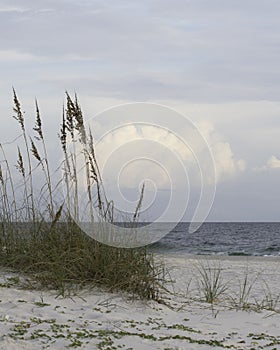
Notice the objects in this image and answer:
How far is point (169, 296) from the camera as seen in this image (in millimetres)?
6617

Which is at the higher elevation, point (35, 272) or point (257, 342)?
point (35, 272)

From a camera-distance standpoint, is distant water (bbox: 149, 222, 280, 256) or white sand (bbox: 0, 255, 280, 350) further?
distant water (bbox: 149, 222, 280, 256)

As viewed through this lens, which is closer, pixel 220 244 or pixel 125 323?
pixel 125 323

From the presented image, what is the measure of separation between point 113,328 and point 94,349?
0.58 meters

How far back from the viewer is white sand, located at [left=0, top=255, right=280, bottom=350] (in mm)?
4523

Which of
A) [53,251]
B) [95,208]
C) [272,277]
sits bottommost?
[272,277]

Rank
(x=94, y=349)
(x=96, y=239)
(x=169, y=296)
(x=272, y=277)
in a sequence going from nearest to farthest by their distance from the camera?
1. (x=94, y=349)
2. (x=96, y=239)
3. (x=169, y=296)
4. (x=272, y=277)

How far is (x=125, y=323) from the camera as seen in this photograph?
5.14 m

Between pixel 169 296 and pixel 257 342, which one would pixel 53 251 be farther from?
pixel 257 342

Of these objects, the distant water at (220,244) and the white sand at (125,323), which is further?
the distant water at (220,244)

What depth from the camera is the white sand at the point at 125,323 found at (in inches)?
178

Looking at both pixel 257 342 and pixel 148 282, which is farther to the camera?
pixel 148 282

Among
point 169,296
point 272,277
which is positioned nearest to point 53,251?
point 169,296

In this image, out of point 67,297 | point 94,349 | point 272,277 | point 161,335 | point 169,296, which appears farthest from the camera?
point 272,277
